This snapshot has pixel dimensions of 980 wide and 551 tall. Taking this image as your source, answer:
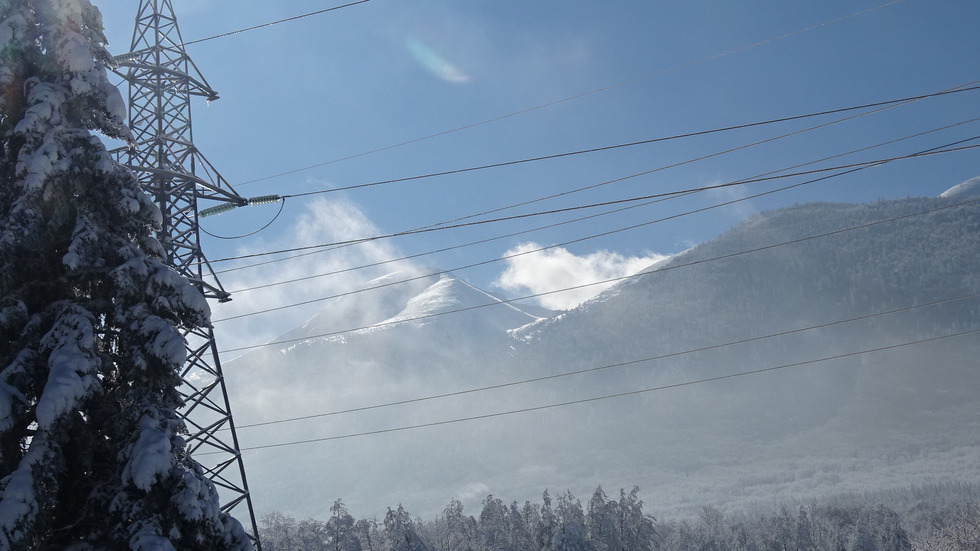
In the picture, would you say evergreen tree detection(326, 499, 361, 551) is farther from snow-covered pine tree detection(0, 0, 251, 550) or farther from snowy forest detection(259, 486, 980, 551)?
snow-covered pine tree detection(0, 0, 251, 550)

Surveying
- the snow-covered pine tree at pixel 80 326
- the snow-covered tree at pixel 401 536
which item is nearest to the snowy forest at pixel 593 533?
the snow-covered tree at pixel 401 536

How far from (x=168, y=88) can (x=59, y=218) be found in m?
Result: 8.94

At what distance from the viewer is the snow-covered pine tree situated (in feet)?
34.2

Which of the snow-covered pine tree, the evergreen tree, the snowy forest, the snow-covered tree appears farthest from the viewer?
the evergreen tree

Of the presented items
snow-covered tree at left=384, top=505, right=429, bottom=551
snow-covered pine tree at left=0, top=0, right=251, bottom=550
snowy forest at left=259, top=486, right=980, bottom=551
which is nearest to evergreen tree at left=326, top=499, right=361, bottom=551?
snowy forest at left=259, top=486, right=980, bottom=551

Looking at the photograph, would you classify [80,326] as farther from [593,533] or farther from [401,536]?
[401,536]

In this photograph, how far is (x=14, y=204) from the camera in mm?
11422

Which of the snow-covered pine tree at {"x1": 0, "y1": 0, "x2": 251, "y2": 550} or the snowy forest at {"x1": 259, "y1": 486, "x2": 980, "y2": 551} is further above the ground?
the snow-covered pine tree at {"x1": 0, "y1": 0, "x2": 251, "y2": 550}

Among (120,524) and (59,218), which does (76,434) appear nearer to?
(120,524)

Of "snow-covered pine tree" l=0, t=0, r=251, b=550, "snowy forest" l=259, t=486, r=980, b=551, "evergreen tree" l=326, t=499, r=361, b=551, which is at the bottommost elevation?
"snowy forest" l=259, t=486, r=980, b=551

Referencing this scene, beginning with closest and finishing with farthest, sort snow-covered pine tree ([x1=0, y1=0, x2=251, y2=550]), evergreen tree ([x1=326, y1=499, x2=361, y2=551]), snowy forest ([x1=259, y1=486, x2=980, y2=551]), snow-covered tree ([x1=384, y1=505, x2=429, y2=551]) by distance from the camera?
snow-covered pine tree ([x1=0, y1=0, x2=251, y2=550])
snow-covered tree ([x1=384, y1=505, x2=429, y2=551])
snowy forest ([x1=259, y1=486, x2=980, y2=551])
evergreen tree ([x1=326, y1=499, x2=361, y2=551])

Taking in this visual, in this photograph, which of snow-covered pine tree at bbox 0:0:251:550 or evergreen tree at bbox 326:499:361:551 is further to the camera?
evergreen tree at bbox 326:499:361:551

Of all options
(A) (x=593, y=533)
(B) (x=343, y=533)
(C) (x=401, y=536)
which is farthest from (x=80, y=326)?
(B) (x=343, y=533)

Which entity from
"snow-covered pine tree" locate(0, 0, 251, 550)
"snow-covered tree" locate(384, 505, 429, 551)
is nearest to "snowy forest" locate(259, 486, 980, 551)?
"snow-covered tree" locate(384, 505, 429, 551)
